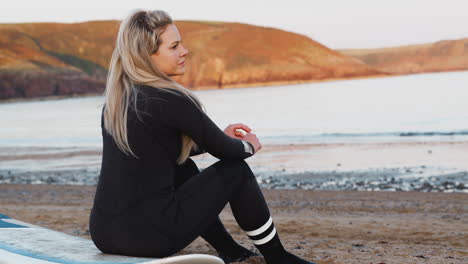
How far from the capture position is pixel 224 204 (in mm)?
2990

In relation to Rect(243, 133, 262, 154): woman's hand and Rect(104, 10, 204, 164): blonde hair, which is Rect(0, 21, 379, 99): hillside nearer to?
Rect(243, 133, 262, 154): woman's hand

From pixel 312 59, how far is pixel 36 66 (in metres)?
75.2

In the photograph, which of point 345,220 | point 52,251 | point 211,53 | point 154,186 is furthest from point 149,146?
point 211,53

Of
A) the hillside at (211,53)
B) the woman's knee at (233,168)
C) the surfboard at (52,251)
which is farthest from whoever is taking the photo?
the hillside at (211,53)

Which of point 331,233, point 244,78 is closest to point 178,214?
point 331,233

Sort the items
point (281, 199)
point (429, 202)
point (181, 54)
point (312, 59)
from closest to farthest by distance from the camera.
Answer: point (181, 54) < point (429, 202) < point (281, 199) < point (312, 59)

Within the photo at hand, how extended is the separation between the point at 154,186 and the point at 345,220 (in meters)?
4.17

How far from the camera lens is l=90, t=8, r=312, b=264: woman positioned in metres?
2.75

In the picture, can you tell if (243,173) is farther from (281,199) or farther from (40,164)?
(40,164)

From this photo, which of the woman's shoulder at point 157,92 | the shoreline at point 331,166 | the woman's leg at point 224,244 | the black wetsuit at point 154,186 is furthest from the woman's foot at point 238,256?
the shoreline at point 331,166

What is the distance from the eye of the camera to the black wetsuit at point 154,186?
275 cm

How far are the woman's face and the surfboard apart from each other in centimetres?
88

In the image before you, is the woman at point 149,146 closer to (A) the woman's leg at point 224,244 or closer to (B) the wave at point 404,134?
(A) the woman's leg at point 224,244

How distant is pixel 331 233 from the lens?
18.7 ft
